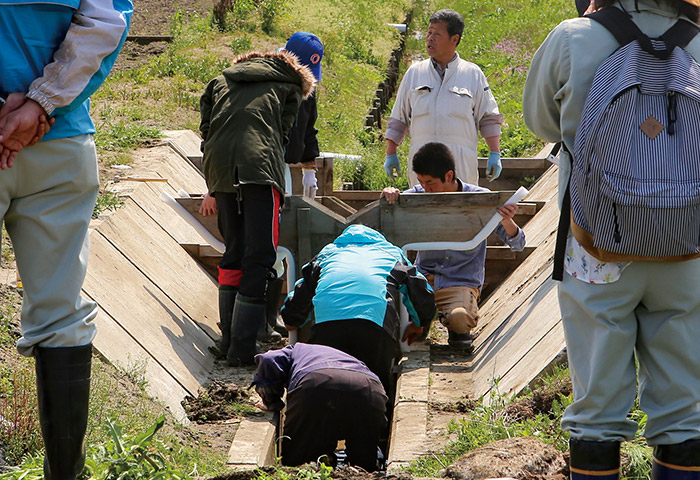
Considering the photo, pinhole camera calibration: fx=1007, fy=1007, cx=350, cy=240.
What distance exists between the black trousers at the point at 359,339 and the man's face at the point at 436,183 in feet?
7.07

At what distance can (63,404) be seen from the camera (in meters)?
3.51

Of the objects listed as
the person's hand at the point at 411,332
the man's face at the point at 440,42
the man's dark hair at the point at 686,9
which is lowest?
the person's hand at the point at 411,332

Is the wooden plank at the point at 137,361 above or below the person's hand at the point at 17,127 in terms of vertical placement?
below

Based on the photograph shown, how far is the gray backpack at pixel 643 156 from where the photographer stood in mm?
3070

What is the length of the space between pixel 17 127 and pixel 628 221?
1913mm

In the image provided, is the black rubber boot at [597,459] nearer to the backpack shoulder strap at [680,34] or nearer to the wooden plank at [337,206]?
the backpack shoulder strap at [680,34]

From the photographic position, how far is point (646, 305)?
327 cm

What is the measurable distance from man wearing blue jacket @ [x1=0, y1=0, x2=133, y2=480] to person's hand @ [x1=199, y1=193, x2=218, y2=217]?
388 cm

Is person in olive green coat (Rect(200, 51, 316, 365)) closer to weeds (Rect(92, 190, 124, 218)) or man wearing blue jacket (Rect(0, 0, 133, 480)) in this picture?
weeds (Rect(92, 190, 124, 218))

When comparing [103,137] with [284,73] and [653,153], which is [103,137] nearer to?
[284,73]

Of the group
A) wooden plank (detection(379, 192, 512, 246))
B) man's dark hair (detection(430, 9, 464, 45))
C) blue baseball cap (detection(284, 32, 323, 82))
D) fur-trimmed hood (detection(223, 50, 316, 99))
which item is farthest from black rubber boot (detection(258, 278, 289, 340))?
man's dark hair (detection(430, 9, 464, 45))

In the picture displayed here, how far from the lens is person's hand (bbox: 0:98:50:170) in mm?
3123

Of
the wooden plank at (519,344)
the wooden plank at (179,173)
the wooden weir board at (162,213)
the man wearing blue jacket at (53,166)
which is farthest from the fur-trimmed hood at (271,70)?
the man wearing blue jacket at (53,166)

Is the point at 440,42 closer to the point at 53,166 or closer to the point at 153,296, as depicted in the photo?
the point at 153,296
